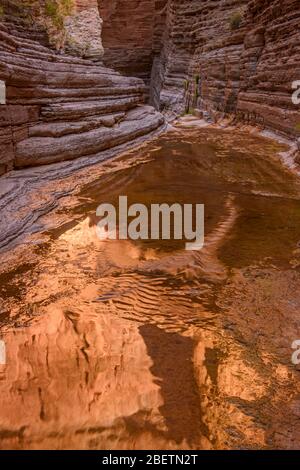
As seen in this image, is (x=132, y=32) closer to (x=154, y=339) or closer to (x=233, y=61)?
(x=233, y=61)

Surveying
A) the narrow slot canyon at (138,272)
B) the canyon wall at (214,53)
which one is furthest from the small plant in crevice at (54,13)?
the narrow slot canyon at (138,272)

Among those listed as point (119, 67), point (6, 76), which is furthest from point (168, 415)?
point (119, 67)

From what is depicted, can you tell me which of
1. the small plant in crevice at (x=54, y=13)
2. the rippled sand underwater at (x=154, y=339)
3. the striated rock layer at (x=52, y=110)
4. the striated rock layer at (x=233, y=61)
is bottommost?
the rippled sand underwater at (x=154, y=339)

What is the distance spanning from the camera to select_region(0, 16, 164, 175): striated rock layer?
252 inches

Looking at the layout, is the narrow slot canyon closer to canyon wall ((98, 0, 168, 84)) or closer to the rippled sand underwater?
the rippled sand underwater

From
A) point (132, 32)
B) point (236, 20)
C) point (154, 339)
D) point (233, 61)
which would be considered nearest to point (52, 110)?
point (154, 339)

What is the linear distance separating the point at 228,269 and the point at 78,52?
2333 centimetres

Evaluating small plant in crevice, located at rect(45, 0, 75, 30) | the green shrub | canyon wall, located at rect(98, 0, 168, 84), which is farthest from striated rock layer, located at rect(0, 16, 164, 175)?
canyon wall, located at rect(98, 0, 168, 84)

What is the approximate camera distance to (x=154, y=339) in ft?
8.42

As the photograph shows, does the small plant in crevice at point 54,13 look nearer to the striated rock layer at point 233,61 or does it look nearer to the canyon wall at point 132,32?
the canyon wall at point 132,32

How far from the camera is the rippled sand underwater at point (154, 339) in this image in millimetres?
1942

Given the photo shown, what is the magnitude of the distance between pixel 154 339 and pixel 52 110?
20.6ft

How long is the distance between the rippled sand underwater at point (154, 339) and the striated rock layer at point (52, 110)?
2.47m

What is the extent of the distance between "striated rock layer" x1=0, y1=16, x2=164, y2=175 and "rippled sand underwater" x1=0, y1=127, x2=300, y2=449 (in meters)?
2.47
